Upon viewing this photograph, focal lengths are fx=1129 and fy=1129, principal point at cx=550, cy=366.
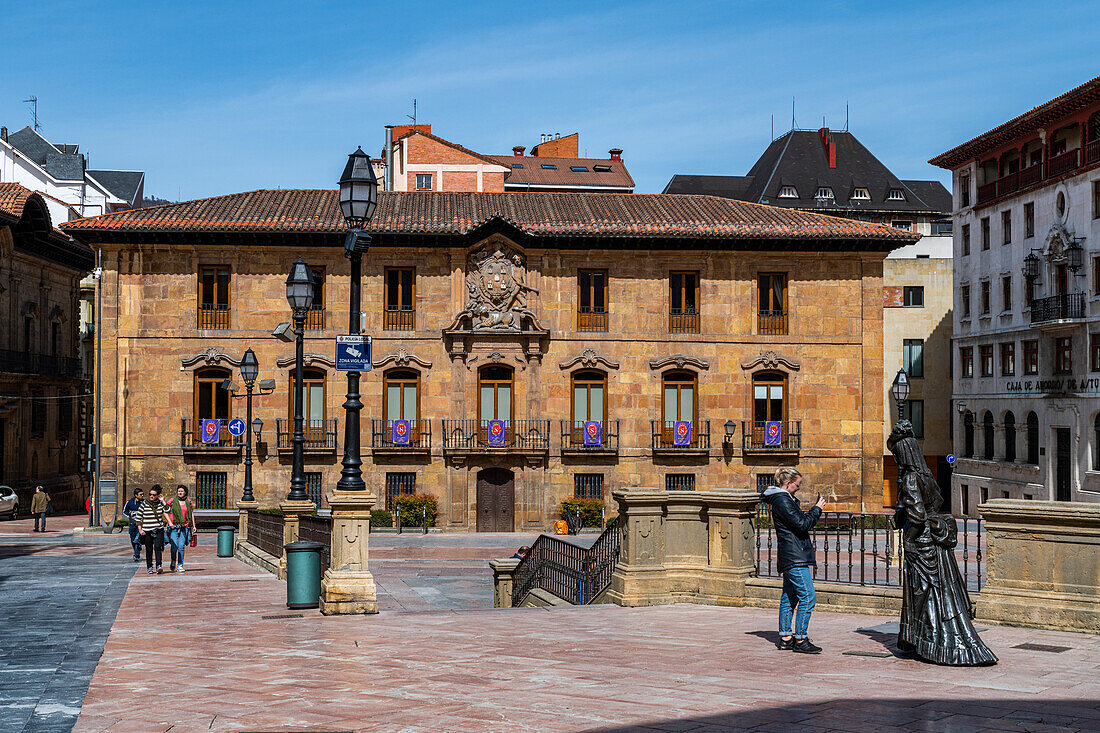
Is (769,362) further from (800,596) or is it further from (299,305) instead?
(800,596)

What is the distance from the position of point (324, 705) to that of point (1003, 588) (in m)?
7.56

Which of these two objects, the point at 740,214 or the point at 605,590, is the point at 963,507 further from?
the point at 605,590

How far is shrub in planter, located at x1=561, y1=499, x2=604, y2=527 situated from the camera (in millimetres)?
39125

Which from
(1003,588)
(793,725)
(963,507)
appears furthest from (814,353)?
(793,725)

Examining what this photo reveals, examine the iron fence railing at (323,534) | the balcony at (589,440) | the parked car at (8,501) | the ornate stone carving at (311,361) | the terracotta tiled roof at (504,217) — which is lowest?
the parked car at (8,501)

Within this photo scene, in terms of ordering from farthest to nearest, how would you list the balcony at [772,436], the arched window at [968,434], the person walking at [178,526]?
the arched window at [968,434] → the balcony at [772,436] → the person walking at [178,526]

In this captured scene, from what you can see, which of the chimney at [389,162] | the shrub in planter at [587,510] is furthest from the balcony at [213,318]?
the chimney at [389,162]

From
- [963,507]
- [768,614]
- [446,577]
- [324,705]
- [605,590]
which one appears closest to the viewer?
[324,705]

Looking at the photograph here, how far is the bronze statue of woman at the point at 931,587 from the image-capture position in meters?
9.95

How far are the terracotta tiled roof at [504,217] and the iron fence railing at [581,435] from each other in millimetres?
6669

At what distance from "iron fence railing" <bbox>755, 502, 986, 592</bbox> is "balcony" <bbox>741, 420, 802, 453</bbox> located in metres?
2.23

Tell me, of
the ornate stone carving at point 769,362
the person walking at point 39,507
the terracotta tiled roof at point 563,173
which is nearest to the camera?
the person walking at point 39,507

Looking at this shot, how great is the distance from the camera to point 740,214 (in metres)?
42.3

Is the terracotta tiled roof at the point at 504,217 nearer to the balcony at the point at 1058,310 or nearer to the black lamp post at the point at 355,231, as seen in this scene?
the balcony at the point at 1058,310
